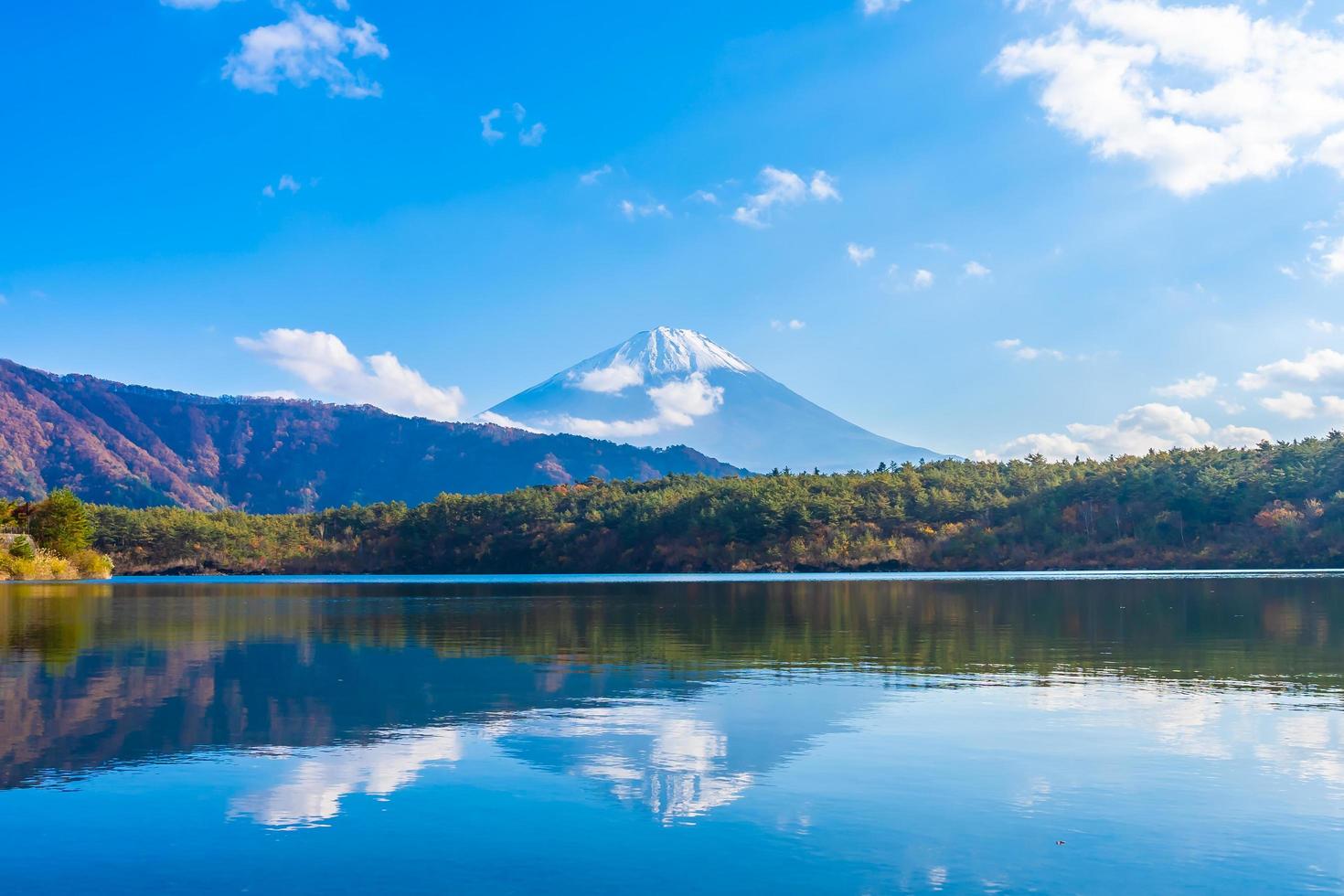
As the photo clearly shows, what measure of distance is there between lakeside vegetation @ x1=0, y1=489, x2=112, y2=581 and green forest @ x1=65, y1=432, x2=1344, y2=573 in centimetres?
3659

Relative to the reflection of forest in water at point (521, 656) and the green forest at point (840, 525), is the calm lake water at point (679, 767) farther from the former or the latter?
the green forest at point (840, 525)

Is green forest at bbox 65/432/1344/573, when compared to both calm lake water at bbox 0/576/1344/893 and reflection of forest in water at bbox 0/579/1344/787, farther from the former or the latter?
calm lake water at bbox 0/576/1344/893

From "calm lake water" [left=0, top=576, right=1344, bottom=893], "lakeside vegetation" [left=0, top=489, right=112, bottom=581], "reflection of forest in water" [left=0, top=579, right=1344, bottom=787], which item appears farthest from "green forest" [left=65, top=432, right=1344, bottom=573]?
"calm lake water" [left=0, top=576, right=1344, bottom=893]

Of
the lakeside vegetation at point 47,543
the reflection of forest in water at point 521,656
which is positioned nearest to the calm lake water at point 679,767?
the reflection of forest in water at point 521,656

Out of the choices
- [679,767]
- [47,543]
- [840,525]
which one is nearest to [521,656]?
[679,767]

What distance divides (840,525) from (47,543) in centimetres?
7382

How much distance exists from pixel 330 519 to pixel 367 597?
9503 centimetres

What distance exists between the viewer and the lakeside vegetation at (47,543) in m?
92.2

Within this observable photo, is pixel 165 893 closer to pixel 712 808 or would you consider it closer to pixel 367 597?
pixel 712 808

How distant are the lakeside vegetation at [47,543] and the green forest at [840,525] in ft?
120

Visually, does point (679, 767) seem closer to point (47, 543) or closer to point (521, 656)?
point (521, 656)

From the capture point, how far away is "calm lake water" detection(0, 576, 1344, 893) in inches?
370

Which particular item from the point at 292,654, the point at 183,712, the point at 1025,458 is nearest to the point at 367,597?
the point at 292,654

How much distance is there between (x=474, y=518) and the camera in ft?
468
